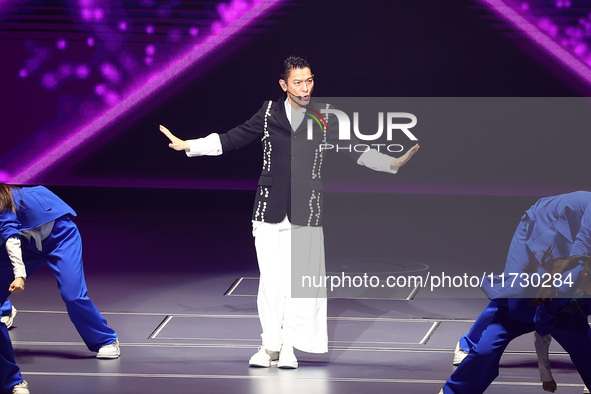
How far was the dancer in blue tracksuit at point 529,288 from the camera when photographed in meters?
4.39

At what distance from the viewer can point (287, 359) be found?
18.1 ft

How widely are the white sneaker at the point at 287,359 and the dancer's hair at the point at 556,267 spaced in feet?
5.29

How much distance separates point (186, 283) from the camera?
25.9ft

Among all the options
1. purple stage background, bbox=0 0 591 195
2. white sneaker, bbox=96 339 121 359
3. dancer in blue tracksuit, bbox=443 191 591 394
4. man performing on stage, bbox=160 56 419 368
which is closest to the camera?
dancer in blue tracksuit, bbox=443 191 591 394

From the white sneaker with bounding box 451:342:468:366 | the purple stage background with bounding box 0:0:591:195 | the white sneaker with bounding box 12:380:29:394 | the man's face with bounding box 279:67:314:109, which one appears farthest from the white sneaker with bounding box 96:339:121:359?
the purple stage background with bounding box 0:0:591:195

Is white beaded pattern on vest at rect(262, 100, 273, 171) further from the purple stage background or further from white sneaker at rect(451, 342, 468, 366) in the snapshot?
the purple stage background

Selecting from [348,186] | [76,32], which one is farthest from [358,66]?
[76,32]

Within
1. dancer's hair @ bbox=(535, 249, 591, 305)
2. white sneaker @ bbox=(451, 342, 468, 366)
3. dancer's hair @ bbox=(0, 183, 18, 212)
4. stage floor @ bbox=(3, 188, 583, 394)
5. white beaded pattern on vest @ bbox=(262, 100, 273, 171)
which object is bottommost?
stage floor @ bbox=(3, 188, 583, 394)

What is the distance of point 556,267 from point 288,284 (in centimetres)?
169

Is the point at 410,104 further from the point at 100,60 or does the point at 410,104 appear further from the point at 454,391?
the point at 454,391

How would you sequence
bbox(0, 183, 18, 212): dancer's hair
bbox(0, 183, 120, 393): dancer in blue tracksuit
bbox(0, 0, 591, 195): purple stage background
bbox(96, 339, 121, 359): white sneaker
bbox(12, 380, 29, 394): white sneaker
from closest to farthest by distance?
1. bbox(12, 380, 29, 394): white sneaker
2. bbox(0, 183, 18, 212): dancer's hair
3. bbox(0, 183, 120, 393): dancer in blue tracksuit
4. bbox(96, 339, 121, 359): white sneaker
5. bbox(0, 0, 591, 195): purple stage background

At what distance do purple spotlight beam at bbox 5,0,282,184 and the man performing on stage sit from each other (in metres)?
6.36

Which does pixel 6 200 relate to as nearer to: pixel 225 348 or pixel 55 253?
pixel 55 253

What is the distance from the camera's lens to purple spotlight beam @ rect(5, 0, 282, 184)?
1177 cm
